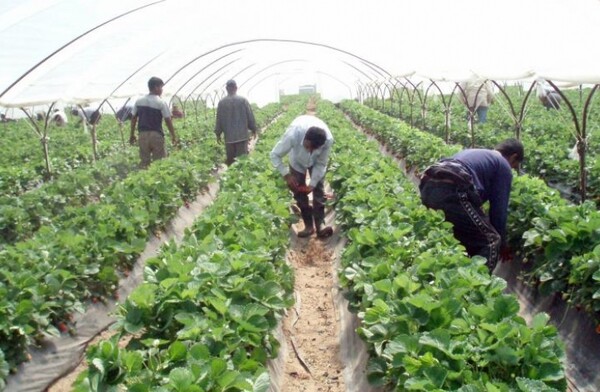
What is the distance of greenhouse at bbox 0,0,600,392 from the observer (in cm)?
275

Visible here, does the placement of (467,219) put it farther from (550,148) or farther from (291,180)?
(550,148)

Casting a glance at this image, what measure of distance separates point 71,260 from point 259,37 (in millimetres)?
15437

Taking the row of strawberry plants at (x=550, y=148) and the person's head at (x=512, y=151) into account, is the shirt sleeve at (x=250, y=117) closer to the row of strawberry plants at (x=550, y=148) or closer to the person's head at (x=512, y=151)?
the row of strawberry plants at (x=550, y=148)

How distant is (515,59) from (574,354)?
13.4ft

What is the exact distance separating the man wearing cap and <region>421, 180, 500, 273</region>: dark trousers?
5.84 meters

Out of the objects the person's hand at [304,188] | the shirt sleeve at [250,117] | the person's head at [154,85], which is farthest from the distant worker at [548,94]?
the person's head at [154,85]

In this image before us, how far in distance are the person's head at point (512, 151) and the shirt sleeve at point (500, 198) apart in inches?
11.1

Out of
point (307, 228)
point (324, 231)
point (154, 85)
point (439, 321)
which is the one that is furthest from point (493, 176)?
point (154, 85)

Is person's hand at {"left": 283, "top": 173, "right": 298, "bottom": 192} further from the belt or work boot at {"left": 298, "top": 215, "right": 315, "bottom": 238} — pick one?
the belt

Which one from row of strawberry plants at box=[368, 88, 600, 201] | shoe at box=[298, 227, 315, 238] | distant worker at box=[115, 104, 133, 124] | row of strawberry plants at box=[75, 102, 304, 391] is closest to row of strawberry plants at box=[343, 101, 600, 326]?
row of strawberry plants at box=[368, 88, 600, 201]

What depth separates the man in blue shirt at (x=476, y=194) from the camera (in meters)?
4.51

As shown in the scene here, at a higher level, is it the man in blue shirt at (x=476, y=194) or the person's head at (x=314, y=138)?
the person's head at (x=314, y=138)

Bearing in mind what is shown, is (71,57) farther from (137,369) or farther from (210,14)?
(137,369)

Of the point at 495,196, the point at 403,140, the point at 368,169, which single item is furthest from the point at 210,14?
the point at 495,196
